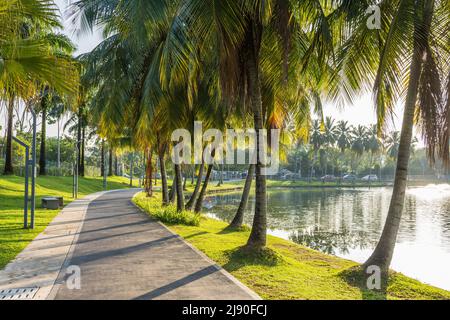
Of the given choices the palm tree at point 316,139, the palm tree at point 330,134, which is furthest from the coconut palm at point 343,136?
the palm tree at point 316,139

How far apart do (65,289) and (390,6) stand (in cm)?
761

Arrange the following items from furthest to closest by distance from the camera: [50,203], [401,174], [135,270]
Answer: [50,203] → [401,174] → [135,270]

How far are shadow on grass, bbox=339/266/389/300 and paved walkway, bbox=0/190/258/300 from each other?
2200 millimetres

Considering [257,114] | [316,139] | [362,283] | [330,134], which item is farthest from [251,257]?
[330,134]

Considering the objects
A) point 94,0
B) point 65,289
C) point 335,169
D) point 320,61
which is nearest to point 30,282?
point 65,289

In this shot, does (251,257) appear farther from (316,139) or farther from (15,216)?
(316,139)

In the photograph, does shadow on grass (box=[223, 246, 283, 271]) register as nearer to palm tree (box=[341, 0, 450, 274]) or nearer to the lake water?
palm tree (box=[341, 0, 450, 274])

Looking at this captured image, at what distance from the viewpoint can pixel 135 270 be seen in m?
7.36

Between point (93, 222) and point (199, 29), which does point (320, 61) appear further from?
point (93, 222)

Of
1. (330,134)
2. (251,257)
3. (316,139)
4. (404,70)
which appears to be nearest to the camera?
(404,70)

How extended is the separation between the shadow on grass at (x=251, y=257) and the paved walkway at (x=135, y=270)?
2.11 ft

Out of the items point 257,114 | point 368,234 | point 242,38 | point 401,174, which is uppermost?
point 242,38

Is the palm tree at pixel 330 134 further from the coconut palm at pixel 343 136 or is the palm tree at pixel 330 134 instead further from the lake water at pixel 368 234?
the lake water at pixel 368 234

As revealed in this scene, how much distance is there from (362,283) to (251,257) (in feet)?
7.89
